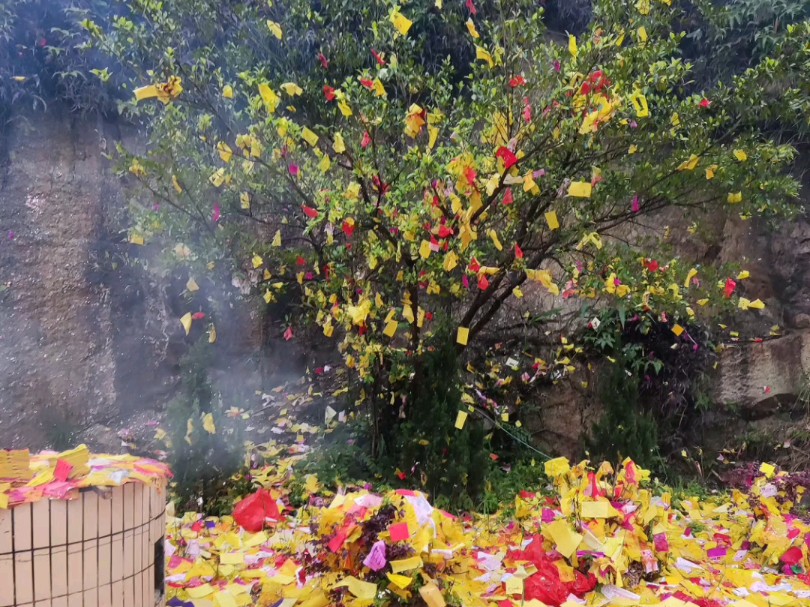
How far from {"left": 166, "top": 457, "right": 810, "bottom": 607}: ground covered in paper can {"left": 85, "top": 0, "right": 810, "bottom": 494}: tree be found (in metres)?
1.16

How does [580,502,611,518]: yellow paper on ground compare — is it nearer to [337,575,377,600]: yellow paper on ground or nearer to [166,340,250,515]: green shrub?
[337,575,377,600]: yellow paper on ground

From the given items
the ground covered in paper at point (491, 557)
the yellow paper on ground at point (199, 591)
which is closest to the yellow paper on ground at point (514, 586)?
the ground covered in paper at point (491, 557)

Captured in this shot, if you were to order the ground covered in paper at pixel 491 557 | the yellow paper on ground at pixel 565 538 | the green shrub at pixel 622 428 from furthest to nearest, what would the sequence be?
the green shrub at pixel 622 428 → the yellow paper on ground at pixel 565 538 → the ground covered in paper at pixel 491 557

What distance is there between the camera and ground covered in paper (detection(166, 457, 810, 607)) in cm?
208

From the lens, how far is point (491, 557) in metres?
2.78

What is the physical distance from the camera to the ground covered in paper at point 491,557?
6.81ft

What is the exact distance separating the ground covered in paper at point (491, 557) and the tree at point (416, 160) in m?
1.16

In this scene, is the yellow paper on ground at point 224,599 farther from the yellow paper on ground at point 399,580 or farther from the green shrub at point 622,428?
the green shrub at point 622,428

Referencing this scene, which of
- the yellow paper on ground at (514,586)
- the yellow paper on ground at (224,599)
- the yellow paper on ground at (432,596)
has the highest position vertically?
the yellow paper on ground at (432,596)

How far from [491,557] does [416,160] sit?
2.10 metres

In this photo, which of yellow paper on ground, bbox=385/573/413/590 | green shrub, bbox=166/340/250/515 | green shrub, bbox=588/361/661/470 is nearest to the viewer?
yellow paper on ground, bbox=385/573/413/590

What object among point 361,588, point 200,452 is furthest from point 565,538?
point 200,452

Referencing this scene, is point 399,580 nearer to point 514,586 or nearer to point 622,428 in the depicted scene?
point 514,586

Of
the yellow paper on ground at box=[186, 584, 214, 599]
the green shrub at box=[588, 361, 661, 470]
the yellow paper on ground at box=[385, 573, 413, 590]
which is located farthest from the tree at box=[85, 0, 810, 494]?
the yellow paper on ground at box=[385, 573, 413, 590]
